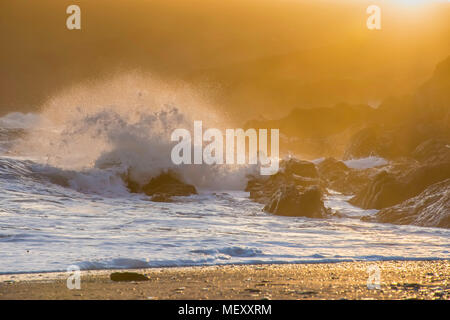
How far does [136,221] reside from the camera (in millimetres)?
15750

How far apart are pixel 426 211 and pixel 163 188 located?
37.7ft

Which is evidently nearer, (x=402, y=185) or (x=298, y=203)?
(x=298, y=203)

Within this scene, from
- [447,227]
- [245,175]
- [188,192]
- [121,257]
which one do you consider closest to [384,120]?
[245,175]

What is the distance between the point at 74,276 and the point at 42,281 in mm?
478

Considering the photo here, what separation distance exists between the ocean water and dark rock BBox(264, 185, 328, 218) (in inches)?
24.8

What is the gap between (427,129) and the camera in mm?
65812

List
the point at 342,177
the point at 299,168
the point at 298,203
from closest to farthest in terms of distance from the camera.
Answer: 1. the point at 298,203
2. the point at 299,168
3. the point at 342,177

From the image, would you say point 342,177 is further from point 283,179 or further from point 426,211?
point 426,211

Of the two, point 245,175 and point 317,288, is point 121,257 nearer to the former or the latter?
point 317,288

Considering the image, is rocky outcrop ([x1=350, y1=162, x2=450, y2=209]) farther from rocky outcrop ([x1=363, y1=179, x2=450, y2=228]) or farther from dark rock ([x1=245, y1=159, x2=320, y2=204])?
dark rock ([x1=245, y1=159, x2=320, y2=204])

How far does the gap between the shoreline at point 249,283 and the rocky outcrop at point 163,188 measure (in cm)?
1395

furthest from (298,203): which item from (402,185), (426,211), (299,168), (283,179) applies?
(299,168)

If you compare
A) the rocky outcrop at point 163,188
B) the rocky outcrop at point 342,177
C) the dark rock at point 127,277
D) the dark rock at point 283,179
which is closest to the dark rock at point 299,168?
the dark rock at point 283,179

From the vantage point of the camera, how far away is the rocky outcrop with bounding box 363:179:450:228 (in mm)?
16219
